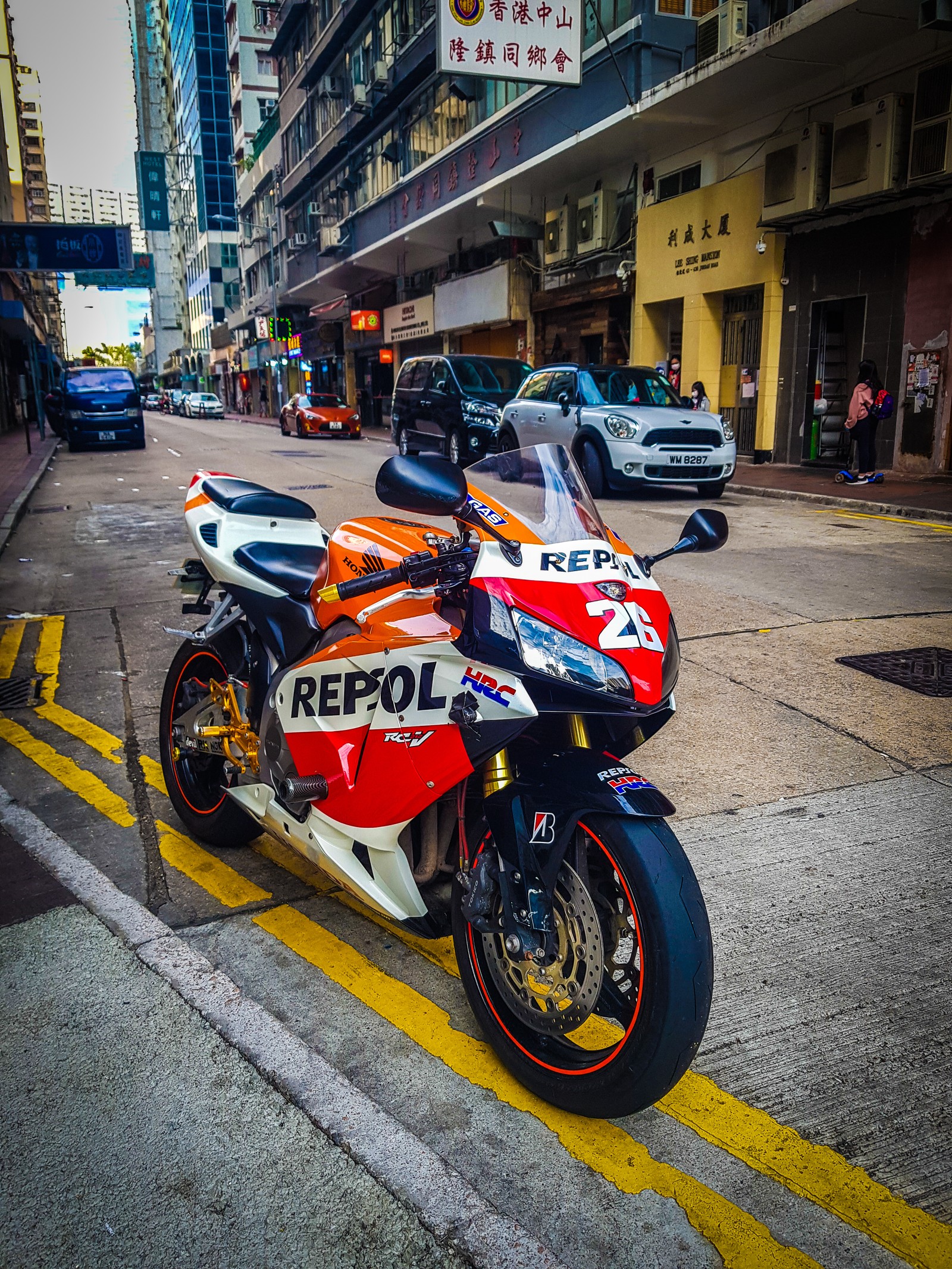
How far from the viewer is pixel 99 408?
24.8 metres

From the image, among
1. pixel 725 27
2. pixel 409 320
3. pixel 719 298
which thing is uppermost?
pixel 725 27

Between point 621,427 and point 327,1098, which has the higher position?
point 621,427

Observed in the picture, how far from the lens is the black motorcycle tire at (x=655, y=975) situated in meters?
2.04

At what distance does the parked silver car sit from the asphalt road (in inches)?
243

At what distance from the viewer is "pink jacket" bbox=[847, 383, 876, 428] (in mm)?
15695

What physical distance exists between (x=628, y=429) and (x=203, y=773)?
1018 cm

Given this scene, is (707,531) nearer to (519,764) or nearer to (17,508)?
(519,764)

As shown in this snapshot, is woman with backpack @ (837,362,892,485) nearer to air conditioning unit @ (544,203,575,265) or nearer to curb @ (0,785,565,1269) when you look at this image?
air conditioning unit @ (544,203,575,265)

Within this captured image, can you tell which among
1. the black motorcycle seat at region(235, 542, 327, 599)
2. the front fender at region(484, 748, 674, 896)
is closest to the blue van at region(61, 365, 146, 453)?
the black motorcycle seat at region(235, 542, 327, 599)

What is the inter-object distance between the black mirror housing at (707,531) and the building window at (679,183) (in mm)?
20919

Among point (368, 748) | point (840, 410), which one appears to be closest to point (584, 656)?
point (368, 748)

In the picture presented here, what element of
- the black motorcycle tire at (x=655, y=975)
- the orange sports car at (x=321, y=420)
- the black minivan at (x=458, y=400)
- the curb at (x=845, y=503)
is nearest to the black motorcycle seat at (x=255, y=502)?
the black motorcycle tire at (x=655, y=975)

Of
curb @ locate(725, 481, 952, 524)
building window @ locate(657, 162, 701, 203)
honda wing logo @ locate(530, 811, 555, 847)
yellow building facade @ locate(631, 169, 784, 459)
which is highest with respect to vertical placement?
building window @ locate(657, 162, 701, 203)

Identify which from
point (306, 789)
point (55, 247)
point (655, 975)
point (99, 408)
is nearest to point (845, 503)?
point (306, 789)
